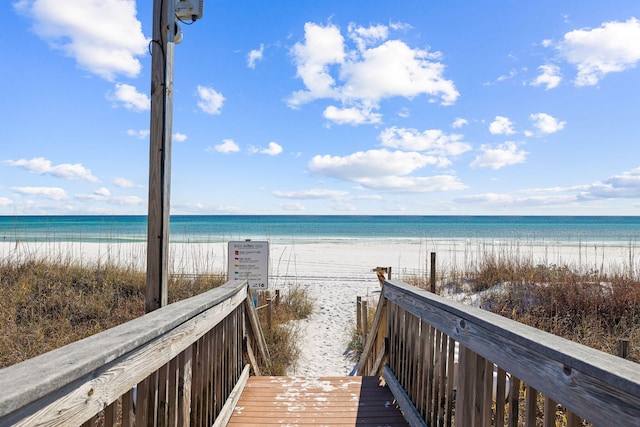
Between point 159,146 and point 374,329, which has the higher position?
point 159,146

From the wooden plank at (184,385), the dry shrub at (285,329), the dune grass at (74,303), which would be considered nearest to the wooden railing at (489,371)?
the wooden plank at (184,385)

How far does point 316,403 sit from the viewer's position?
3.28 meters

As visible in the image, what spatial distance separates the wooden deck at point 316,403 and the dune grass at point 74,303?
193cm

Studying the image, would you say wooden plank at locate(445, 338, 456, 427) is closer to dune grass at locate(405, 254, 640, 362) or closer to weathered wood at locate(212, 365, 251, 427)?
weathered wood at locate(212, 365, 251, 427)

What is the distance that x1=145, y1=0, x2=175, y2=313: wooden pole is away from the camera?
280cm

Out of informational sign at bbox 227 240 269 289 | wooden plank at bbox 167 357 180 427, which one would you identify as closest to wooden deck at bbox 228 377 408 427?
wooden plank at bbox 167 357 180 427

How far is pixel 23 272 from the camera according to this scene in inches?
315

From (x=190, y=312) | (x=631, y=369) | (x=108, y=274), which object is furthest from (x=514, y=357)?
(x=108, y=274)

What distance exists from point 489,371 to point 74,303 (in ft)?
23.2

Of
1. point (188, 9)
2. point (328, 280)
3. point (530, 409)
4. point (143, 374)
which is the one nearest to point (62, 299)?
point (188, 9)

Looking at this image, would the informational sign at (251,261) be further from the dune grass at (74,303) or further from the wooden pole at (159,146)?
the wooden pole at (159,146)

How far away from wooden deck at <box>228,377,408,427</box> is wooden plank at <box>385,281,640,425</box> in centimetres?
143

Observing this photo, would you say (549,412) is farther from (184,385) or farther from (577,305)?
(577,305)

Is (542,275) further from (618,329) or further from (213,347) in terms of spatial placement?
(213,347)
